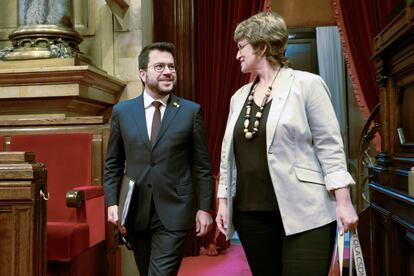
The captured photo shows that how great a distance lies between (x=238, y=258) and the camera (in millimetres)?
4703

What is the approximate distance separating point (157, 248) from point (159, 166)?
35 centimetres

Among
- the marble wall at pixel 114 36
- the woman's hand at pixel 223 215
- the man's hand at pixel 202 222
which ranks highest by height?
the marble wall at pixel 114 36

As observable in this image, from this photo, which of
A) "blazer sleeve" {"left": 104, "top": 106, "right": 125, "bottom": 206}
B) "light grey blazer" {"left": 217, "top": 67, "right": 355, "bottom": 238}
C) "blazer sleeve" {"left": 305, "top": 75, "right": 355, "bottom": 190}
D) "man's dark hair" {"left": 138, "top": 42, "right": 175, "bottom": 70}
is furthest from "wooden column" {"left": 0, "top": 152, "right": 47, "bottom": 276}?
"blazer sleeve" {"left": 305, "top": 75, "right": 355, "bottom": 190}

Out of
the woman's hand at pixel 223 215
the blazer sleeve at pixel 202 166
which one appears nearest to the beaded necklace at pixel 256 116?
the woman's hand at pixel 223 215

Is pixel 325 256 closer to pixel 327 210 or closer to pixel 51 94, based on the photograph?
pixel 327 210

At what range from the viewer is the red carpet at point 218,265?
4.14 metres

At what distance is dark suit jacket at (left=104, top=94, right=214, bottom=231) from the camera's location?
2.14 meters

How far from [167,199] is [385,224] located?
1.44m

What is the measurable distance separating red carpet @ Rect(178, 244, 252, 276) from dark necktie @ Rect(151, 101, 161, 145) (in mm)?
2213

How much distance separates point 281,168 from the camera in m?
1.68

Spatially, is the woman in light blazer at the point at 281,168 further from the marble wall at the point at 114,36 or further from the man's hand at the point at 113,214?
the marble wall at the point at 114,36

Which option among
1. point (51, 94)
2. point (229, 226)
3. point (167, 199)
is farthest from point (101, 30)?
point (229, 226)

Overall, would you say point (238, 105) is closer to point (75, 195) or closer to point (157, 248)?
point (157, 248)

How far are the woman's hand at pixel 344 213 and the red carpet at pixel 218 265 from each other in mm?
2612
